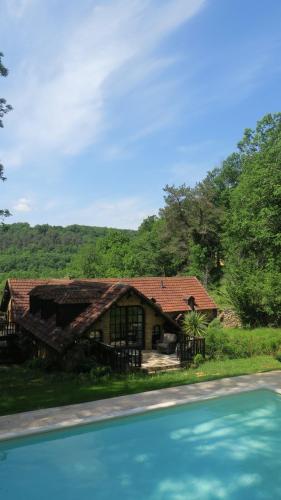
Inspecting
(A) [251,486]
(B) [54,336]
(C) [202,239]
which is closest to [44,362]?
(B) [54,336]

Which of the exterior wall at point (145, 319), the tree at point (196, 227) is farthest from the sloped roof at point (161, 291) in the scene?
the tree at point (196, 227)

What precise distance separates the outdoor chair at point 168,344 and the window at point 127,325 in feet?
4.17

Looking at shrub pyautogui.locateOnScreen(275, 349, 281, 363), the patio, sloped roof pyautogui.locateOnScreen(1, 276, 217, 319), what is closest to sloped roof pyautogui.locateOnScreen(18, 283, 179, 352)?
the patio

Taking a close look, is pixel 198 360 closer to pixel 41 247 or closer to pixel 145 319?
pixel 145 319

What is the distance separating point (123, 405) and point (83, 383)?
3.64m

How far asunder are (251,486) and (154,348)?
46.5 feet

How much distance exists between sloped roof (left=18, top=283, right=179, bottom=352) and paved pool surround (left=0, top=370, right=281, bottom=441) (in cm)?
572

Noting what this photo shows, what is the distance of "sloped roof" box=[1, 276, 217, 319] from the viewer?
1100 inches

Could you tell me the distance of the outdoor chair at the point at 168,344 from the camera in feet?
72.4

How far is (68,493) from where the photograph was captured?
356 inches

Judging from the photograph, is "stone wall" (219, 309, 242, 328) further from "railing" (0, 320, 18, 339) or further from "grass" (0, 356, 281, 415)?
"railing" (0, 320, 18, 339)

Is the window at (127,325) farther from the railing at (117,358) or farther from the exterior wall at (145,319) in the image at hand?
the railing at (117,358)

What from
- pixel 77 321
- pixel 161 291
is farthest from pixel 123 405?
pixel 161 291

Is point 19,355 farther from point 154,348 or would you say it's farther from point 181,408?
point 181,408
